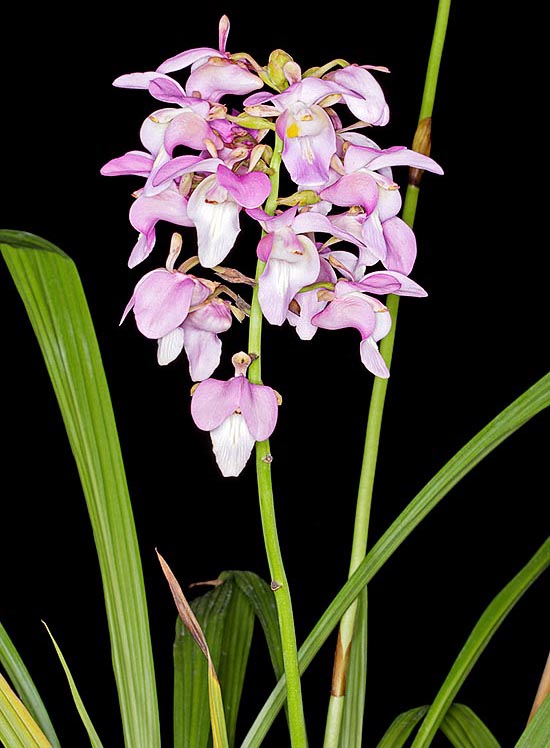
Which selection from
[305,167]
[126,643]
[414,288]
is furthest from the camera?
[126,643]

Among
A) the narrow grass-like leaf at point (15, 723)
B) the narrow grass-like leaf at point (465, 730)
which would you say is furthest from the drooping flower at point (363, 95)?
the narrow grass-like leaf at point (465, 730)

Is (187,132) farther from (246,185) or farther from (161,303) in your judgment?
(161,303)

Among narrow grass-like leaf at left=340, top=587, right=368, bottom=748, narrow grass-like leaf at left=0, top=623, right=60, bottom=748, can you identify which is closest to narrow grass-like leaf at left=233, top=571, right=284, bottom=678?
narrow grass-like leaf at left=340, top=587, right=368, bottom=748

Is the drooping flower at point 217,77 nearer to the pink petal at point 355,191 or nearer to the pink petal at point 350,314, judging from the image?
the pink petal at point 355,191

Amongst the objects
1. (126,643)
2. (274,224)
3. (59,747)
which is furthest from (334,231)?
(59,747)

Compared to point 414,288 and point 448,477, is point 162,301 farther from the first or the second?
point 448,477

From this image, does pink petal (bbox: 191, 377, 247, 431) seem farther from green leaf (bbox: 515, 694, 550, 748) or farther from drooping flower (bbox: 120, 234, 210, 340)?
green leaf (bbox: 515, 694, 550, 748)
